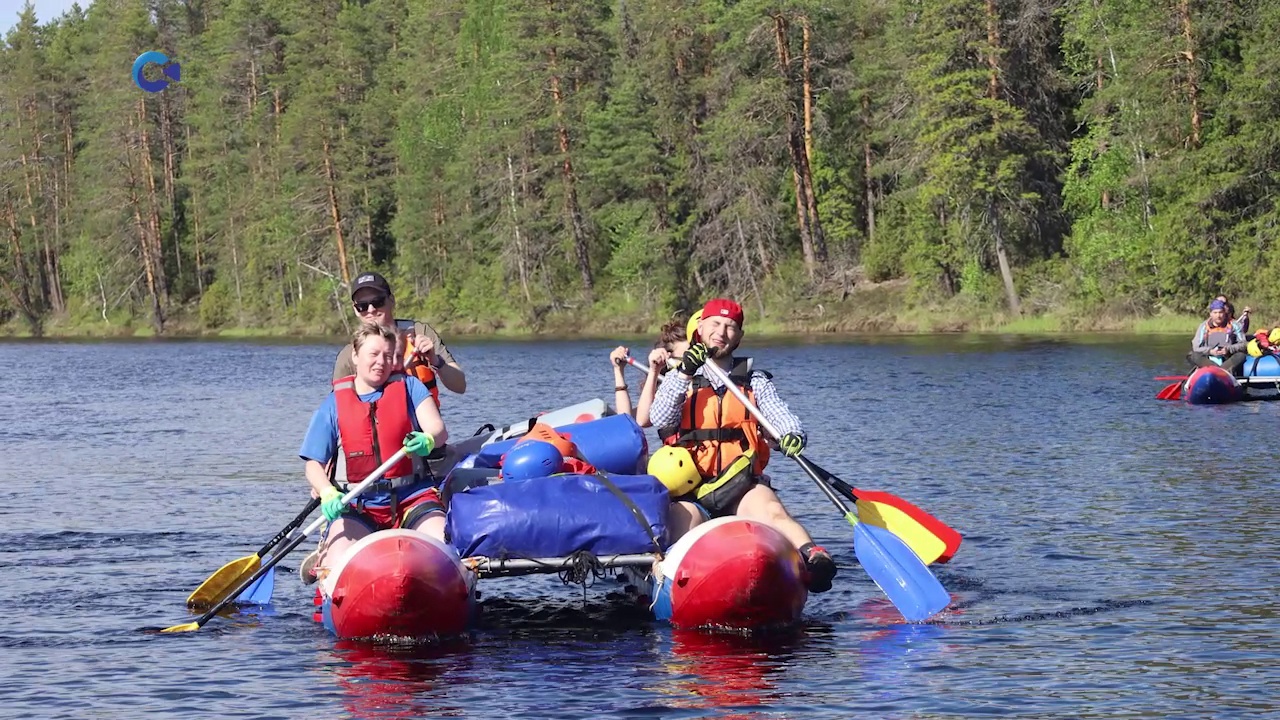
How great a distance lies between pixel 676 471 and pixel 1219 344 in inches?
704

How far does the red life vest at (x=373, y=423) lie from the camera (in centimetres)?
952

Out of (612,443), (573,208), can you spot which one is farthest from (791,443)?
(573,208)

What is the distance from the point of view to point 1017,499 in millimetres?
15133

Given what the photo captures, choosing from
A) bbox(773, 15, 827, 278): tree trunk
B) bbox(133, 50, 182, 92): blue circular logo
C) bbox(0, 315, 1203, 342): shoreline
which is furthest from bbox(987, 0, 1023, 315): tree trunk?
bbox(133, 50, 182, 92): blue circular logo

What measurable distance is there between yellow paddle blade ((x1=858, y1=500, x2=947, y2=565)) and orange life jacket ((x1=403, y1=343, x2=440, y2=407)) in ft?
9.29

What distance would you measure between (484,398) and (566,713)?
22.9m

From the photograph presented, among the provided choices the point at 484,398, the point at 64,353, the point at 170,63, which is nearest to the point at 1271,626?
the point at 484,398

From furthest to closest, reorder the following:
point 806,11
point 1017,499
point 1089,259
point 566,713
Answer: point 806,11, point 1089,259, point 1017,499, point 566,713

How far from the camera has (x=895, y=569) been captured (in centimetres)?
1006

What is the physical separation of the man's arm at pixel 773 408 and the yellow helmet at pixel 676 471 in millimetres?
547

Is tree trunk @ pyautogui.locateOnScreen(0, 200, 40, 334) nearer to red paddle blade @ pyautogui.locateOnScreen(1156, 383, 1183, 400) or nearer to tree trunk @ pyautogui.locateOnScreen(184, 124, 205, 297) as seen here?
tree trunk @ pyautogui.locateOnScreen(184, 124, 205, 297)

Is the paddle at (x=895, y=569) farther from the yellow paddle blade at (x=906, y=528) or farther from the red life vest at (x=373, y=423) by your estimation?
the red life vest at (x=373, y=423)

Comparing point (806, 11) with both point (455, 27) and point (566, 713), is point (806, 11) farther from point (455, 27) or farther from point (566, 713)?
point (566, 713)

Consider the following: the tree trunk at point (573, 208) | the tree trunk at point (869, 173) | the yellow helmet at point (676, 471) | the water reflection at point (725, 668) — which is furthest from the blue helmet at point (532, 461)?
the tree trunk at point (573, 208)
